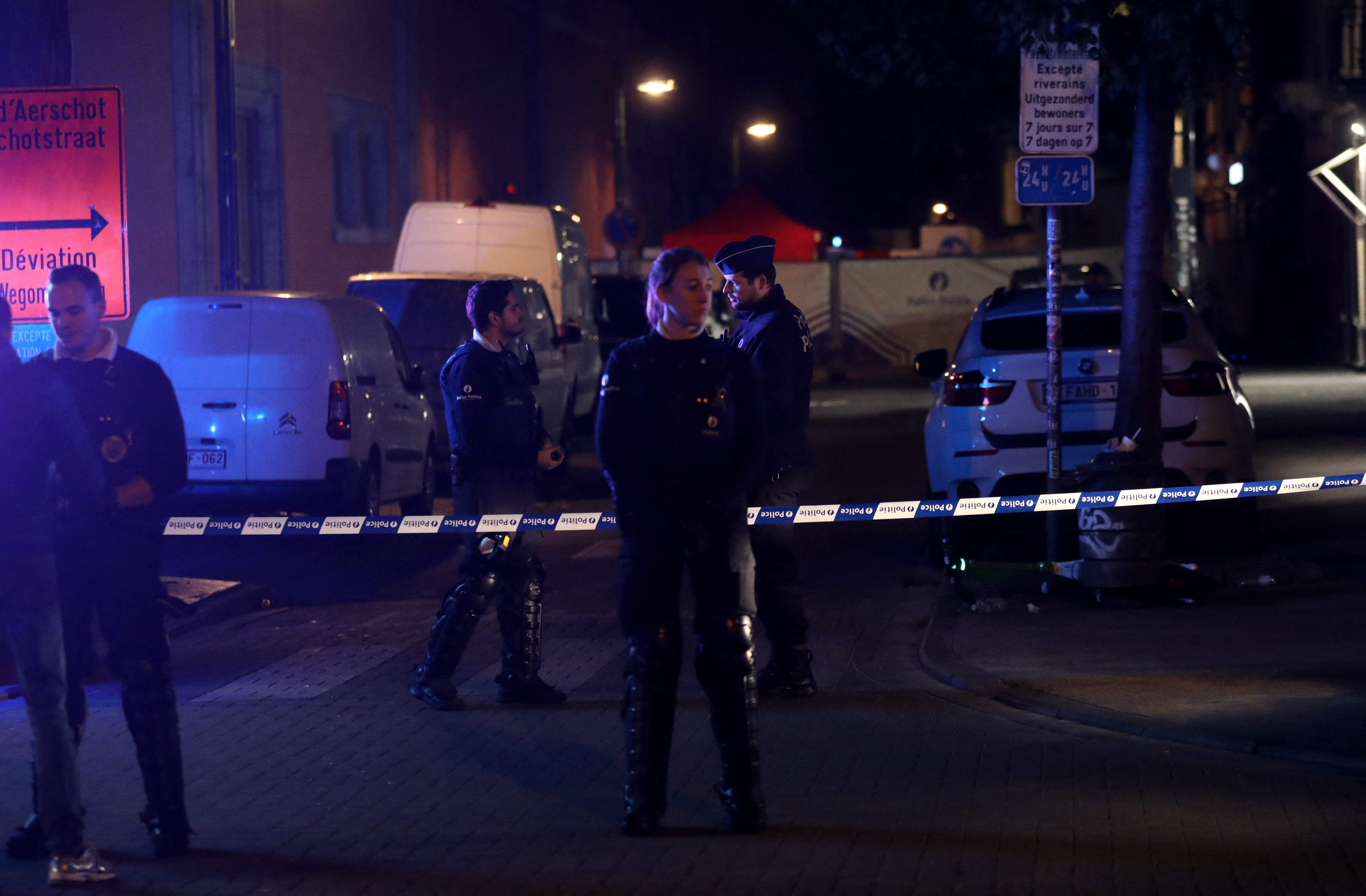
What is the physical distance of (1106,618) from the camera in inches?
377

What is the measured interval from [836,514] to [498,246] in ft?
42.1

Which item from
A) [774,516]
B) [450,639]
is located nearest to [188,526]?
[450,639]

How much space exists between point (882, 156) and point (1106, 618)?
150ft

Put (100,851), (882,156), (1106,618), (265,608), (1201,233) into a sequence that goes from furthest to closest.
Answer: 1. (882,156)
2. (1201,233)
3. (265,608)
4. (1106,618)
5. (100,851)

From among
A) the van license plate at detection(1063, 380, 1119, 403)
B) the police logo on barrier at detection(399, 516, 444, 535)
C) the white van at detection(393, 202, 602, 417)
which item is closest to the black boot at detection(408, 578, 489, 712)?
the police logo on barrier at detection(399, 516, 444, 535)

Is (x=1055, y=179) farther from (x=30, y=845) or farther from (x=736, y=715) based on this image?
(x=30, y=845)

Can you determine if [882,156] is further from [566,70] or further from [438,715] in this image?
[438,715]

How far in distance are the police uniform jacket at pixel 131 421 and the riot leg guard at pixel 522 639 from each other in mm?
2411

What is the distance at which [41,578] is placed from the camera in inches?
217

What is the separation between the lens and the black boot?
7.98 metres

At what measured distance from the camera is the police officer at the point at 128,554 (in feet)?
18.9

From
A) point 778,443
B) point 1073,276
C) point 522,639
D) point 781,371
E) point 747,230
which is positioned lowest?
point 522,639

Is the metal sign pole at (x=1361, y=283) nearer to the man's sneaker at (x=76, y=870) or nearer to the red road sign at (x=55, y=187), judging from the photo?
the red road sign at (x=55, y=187)

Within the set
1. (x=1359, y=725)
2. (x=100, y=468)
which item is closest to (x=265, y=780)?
(x=100, y=468)
